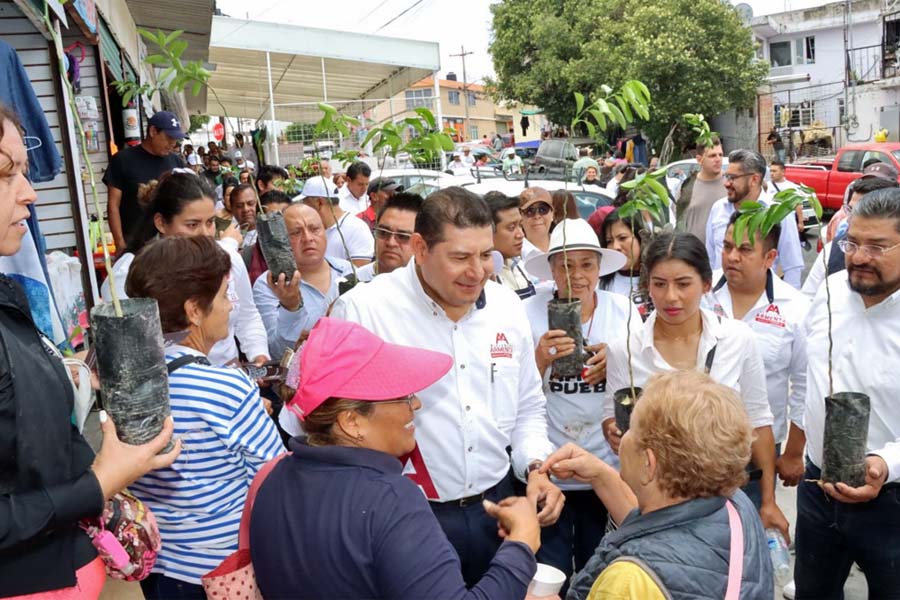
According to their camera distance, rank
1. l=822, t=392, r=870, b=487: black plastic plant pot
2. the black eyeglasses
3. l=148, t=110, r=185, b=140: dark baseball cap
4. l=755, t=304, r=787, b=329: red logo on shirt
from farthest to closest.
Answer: l=148, t=110, r=185, b=140: dark baseball cap
the black eyeglasses
l=755, t=304, r=787, b=329: red logo on shirt
l=822, t=392, r=870, b=487: black plastic plant pot

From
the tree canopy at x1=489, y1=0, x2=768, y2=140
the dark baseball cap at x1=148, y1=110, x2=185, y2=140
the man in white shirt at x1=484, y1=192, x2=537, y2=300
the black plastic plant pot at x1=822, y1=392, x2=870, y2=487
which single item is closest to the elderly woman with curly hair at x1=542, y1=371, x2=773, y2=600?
the black plastic plant pot at x1=822, y1=392, x2=870, y2=487

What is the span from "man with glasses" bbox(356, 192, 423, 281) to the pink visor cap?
211 cm

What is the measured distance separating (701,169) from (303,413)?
5698mm

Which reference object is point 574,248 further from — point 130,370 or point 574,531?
point 130,370

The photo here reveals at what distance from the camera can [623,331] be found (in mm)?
3365

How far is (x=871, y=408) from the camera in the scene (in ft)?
9.15

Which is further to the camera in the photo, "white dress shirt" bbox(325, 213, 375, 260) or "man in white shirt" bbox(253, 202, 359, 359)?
"white dress shirt" bbox(325, 213, 375, 260)

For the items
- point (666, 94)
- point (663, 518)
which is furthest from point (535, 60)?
point (663, 518)

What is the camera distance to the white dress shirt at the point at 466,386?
2.70 metres

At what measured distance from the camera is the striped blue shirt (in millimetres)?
2143

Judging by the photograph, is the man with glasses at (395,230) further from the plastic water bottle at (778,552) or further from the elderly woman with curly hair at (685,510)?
the elderly woman with curly hair at (685,510)

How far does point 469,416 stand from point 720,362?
39.9 inches

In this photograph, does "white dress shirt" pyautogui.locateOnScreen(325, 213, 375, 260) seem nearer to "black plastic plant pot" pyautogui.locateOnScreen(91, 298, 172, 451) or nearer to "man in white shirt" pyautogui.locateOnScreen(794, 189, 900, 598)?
"man in white shirt" pyautogui.locateOnScreen(794, 189, 900, 598)

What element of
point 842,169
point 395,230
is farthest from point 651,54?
point 395,230
